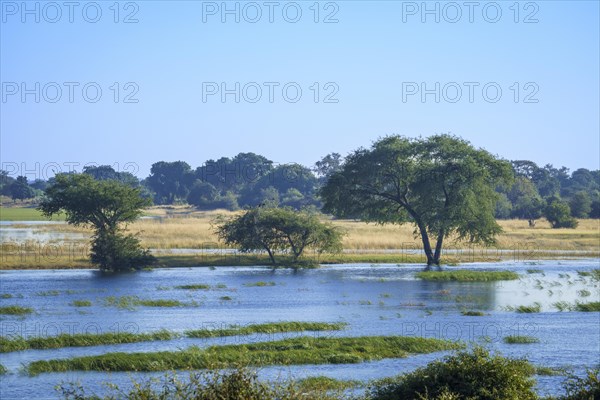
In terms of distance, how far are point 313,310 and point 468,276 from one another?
1888cm

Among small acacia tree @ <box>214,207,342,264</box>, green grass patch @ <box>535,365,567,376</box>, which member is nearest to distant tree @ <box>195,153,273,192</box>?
small acacia tree @ <box>214,207,342,264</box>

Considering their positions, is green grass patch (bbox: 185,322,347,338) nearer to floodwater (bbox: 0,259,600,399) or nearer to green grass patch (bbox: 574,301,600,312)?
floodwater (bbox: 0,259,600,399)

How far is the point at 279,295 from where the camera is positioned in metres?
49.5

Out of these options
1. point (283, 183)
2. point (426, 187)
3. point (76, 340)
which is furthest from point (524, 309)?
point (283, 183)

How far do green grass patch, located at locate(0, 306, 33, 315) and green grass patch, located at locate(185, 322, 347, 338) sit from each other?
390 inches

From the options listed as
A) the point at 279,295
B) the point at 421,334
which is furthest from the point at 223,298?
the point at 421,334

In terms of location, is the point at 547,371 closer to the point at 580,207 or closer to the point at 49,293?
the point at 49,293

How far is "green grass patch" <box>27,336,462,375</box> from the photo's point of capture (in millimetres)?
28500

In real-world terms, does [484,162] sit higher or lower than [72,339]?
higher

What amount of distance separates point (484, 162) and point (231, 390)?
59.3 meters

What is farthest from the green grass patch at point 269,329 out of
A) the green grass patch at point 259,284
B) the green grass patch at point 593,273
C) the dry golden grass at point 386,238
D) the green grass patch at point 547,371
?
the dry golden grass at point 386,238

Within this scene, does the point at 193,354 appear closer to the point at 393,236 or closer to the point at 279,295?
the point at 279,295

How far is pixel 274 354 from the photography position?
3039 centimetres

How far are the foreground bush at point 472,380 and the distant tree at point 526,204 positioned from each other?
97.0m
